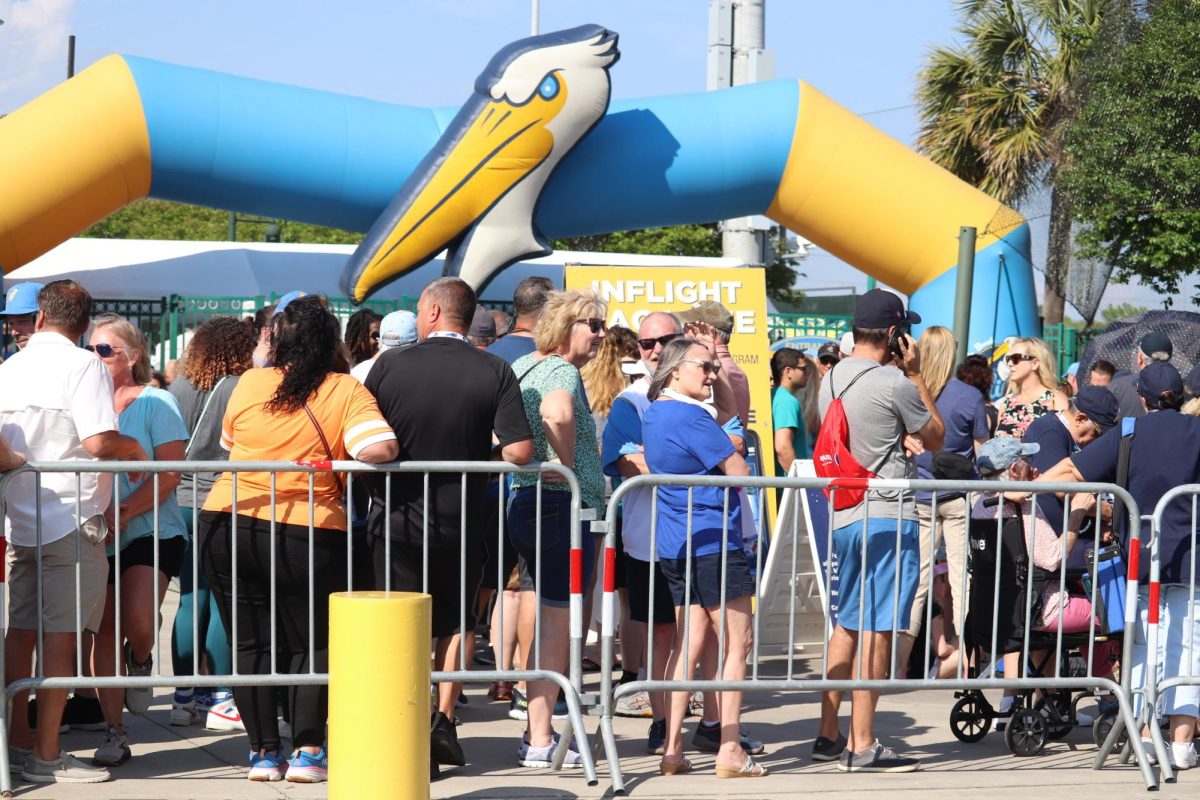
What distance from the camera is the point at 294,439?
5.42 metres

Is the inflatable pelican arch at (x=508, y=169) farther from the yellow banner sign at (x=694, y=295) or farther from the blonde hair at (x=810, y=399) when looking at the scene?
the blonde hair at (x=810, y=399)

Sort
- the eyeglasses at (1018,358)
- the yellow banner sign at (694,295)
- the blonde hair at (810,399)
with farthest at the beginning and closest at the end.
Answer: the yellow banner sign at (694,295)
the blonde hair at (810,399)
the eyeglasses at (1018,358)

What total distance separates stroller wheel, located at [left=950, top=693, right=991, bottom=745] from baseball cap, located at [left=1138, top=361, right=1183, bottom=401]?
5.20 feet

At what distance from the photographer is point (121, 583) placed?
6055 mm

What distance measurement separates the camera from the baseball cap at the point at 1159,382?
20.0 feet

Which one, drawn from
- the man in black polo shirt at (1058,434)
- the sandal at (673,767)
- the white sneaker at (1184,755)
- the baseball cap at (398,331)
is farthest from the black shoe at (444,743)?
the white sneaker at (1184,755)

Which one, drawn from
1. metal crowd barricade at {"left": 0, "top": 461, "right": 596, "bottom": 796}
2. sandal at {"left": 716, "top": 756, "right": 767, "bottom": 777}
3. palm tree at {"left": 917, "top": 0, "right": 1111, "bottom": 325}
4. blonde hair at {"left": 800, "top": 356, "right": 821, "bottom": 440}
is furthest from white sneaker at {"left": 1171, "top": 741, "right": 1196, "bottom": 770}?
palm tree at {"left": 917, "top": 0, "right": 1111, "bottom": 325}

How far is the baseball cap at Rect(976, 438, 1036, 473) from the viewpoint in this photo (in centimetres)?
653

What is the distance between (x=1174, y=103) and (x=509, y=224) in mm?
7349

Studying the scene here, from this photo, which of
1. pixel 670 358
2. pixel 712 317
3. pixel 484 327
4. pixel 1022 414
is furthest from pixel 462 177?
pixel 670 358

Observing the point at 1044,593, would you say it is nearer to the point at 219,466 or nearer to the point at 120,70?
the point at 219,466

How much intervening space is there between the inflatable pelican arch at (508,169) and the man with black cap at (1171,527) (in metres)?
7.86

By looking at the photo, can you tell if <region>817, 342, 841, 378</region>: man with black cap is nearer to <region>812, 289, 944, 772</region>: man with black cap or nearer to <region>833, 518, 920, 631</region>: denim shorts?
<region>812, 289, 944, 772</region>: man with black cap

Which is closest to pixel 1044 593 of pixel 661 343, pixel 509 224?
pixel 661 343
